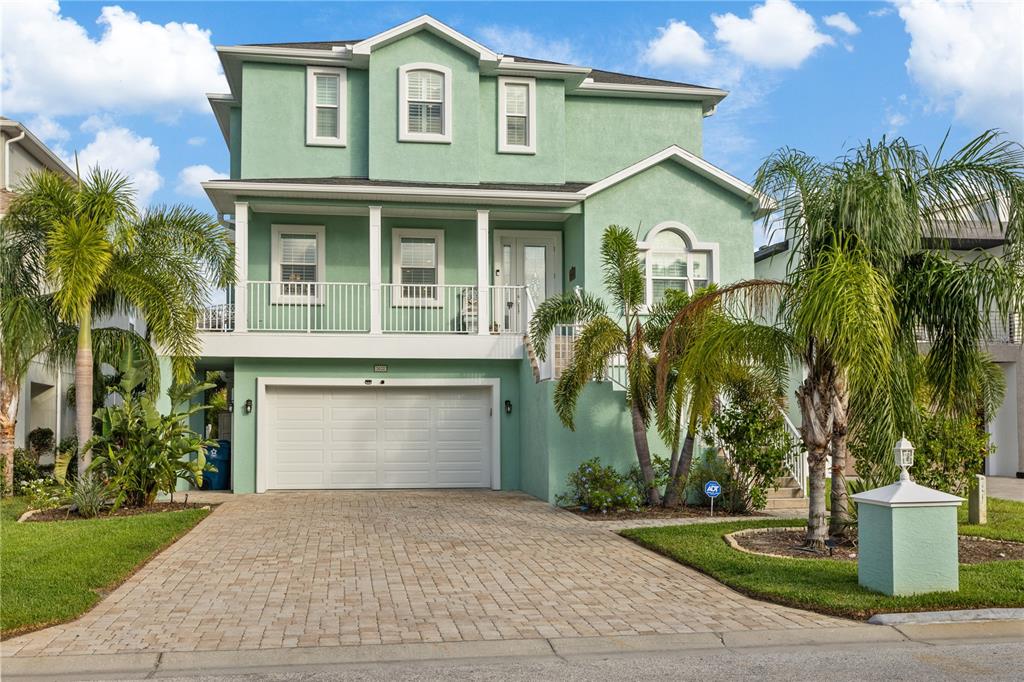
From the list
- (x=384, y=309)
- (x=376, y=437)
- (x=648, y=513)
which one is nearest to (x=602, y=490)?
(x=648, y=513)

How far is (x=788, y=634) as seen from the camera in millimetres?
7566

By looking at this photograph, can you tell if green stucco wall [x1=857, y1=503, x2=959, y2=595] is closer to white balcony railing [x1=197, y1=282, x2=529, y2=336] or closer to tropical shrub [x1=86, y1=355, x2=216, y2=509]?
tropical shrub [x1=86, y1=355, x2=216, y2=509]

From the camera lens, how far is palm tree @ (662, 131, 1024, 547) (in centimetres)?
989

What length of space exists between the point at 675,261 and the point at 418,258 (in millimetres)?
5425

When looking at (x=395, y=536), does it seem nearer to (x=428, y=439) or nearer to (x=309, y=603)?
(x=309, y=603)

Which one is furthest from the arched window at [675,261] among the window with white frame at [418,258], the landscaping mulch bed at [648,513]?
the landscaping mulch bed at [648,513]

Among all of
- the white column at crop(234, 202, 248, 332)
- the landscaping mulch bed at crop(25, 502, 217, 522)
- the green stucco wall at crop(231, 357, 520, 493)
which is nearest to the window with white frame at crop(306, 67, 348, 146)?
the white column at crop(234, 202, 248, 332)

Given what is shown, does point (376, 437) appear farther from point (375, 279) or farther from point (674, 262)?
point (674, 262)

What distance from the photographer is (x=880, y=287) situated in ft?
32.9

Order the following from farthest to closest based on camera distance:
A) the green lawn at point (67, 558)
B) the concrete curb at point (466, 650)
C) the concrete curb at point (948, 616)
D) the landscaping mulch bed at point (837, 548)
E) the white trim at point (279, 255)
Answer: the white trim at point (279, 255) < the landscaping mulch bed at point (837, 548) < the green lawn at point (67, 558) < the concrete curb at point (948, 616) < the concrete curb at point (466, 650)

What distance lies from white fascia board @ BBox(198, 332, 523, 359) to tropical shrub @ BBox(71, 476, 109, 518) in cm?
415

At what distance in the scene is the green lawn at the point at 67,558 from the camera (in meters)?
8.10

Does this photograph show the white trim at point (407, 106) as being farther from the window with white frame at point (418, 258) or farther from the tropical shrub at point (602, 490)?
the tropical shrub at point (602, 490)

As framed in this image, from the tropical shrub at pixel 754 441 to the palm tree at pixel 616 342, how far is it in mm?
1307
